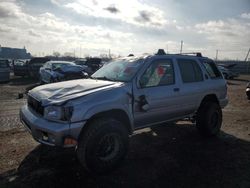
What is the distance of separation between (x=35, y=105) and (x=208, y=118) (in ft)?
12.7

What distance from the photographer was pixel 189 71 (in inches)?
241

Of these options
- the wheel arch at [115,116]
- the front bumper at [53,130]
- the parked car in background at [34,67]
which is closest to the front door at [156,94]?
the wheel arch at [115,116]

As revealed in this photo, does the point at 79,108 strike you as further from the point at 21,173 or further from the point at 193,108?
the point at 193,108

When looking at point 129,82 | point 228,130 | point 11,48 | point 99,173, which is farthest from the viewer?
point 11,48

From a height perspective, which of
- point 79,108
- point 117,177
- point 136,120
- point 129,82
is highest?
point 129,82

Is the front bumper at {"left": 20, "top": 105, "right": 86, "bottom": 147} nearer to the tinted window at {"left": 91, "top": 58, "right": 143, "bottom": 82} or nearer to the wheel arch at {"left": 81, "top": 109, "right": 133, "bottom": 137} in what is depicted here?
the wheel arch at {"left": 81, "top": 109, "right": 133, "bottom": 137}

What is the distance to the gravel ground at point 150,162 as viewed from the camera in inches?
164

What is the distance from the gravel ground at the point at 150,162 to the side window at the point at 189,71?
1.41 m

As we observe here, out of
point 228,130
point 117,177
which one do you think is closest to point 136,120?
point 117,177

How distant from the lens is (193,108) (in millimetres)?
6215

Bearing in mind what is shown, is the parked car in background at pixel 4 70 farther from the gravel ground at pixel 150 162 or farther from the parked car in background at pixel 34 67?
the gravel ground at pixel 150 162

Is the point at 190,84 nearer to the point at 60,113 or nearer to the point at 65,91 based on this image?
the point at 65,91

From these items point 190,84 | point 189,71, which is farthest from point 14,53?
point 190,84

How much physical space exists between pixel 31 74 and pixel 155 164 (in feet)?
67.1
